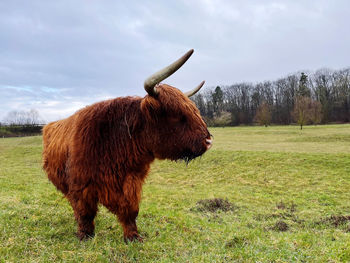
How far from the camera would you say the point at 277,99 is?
256 ft

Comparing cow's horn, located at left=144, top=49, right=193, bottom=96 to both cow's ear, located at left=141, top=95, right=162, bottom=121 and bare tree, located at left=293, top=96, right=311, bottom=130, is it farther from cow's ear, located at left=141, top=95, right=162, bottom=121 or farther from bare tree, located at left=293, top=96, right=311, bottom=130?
bare tree, located at left=293, top=96, right=311, bottom=130

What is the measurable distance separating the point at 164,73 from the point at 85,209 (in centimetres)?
230

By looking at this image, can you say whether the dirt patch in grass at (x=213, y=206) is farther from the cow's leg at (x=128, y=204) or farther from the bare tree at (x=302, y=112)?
the bare tree at (x=302, y=112)

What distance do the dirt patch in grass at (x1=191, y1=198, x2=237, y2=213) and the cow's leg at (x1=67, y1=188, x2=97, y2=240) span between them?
4325mm

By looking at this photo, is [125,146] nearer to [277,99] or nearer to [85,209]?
[85,209]

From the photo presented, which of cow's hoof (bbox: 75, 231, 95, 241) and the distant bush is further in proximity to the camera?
the distant bush

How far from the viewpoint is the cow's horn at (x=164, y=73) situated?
8.82 feet

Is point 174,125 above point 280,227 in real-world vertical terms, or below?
above

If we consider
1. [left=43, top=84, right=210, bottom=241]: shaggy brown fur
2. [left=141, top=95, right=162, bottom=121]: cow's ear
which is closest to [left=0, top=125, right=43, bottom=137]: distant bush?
[left=43, top=84, right=210, bottom=241]: shaggy brown fur

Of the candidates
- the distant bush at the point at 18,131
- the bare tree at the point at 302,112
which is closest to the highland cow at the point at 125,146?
the bare tree at the point at 302,112

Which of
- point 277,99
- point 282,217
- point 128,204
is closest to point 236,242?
point 128,204

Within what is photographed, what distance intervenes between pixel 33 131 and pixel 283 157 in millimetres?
47141

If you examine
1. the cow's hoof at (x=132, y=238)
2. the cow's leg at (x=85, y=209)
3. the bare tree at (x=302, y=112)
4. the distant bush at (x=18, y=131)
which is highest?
the bare tree at (x=302, y=112)

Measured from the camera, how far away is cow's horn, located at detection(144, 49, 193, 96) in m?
2.69
